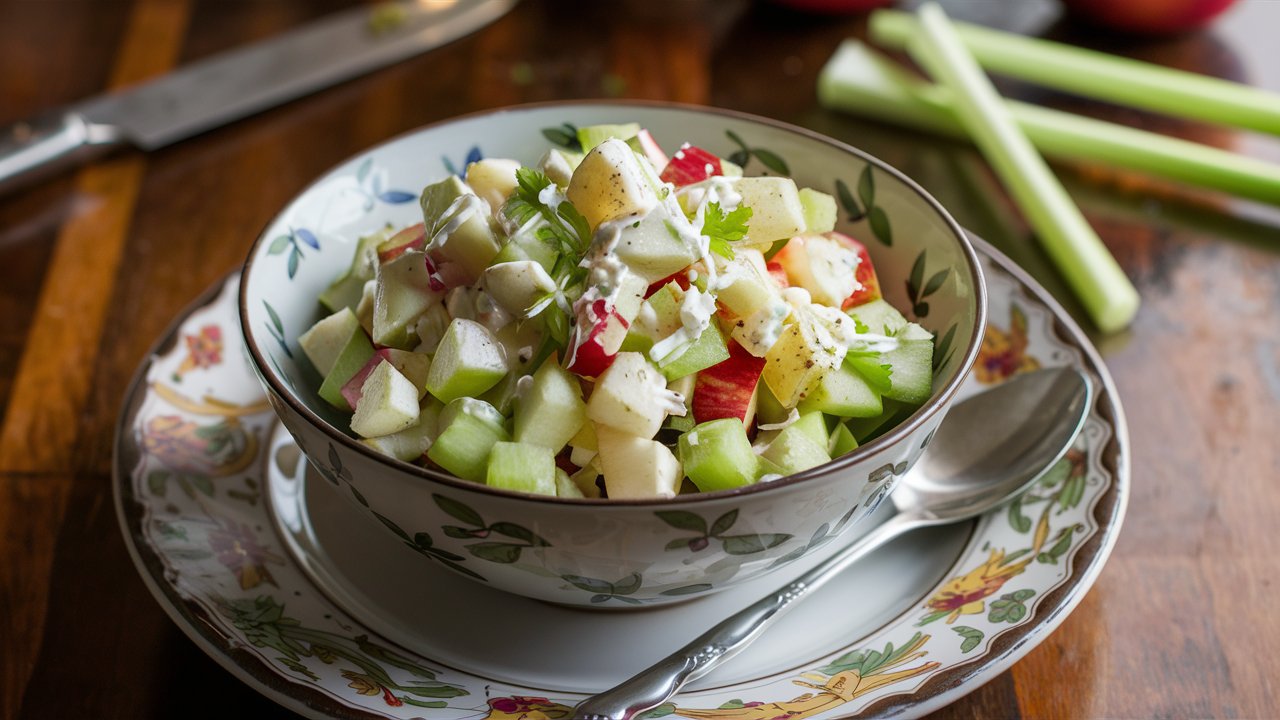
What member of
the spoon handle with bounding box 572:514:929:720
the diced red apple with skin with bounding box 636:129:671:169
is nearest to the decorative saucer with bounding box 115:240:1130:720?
the spoon handle with bounding box 572:514:929:720

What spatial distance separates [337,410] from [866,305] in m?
0.61

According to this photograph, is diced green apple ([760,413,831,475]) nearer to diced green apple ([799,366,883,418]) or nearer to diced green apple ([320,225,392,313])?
diced green apple ([799,366,883,418])

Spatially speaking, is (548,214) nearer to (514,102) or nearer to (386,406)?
(386,406)

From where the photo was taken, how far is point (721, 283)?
109 cm

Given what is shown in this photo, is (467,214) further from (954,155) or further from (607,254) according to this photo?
(954,155)

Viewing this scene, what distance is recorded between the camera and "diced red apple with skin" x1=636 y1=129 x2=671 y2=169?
1.31 m

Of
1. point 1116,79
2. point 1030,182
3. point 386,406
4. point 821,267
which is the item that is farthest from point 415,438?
point 1116,79

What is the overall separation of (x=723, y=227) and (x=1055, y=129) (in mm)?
1156

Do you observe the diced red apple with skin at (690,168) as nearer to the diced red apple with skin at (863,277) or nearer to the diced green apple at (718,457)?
the diced red apple with skin at (863,277)

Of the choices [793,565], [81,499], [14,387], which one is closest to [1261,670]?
[793,565]

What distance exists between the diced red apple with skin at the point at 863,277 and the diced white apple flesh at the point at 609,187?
294 millimetres

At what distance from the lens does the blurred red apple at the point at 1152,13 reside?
2410 millimetres

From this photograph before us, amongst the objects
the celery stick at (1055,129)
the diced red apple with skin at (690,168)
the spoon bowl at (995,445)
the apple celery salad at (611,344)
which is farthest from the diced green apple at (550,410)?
the celery stick at (1055,129)

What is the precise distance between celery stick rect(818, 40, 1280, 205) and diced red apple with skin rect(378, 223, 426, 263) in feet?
3.85
